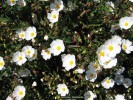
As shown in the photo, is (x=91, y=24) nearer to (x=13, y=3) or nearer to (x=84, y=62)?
(x=84, y=62)

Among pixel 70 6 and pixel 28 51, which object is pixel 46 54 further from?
pixel 70 6

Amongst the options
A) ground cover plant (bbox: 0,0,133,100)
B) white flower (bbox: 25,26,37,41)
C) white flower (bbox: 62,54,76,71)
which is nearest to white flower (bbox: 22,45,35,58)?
ground cover plant (bbox: 0,0,133,100)

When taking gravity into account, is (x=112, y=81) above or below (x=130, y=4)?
below

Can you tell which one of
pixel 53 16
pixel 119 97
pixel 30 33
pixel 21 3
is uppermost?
pixel 21 3

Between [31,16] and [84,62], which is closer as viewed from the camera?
[84,62]

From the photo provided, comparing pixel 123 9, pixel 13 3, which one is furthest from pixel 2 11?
pixel 123 9

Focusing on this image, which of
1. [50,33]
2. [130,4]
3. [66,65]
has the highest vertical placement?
[130,4]

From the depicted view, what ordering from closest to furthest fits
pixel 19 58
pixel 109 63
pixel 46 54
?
1. pixel 109 63
2. pixel 19 58
3. pixel 46 54

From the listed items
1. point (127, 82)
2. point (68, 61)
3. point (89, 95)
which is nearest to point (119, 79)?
point (127, 82)
